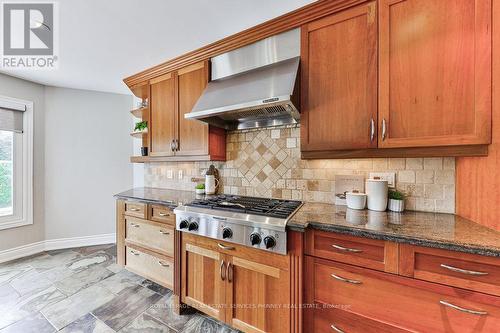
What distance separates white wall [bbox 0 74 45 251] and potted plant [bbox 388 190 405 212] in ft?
14.8

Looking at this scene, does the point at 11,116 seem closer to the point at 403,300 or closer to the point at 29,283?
the point at 29,283

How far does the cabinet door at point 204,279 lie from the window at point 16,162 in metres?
2.98

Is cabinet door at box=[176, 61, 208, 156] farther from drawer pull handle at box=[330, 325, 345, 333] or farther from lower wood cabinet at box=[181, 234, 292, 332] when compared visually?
drawer pull handle at box=[330, 325, 345, 333]

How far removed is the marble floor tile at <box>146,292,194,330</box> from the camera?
5.78ft

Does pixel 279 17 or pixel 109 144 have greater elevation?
pixel 279 17

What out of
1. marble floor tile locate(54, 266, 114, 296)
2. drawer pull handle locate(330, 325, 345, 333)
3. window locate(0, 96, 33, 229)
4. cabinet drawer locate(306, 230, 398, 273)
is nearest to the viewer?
cabinet drawer locate(306, 230, 398, 273)

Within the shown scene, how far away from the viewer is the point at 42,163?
127 inches

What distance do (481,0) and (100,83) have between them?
403 centimetres

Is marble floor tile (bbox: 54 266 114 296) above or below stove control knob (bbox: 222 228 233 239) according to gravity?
below

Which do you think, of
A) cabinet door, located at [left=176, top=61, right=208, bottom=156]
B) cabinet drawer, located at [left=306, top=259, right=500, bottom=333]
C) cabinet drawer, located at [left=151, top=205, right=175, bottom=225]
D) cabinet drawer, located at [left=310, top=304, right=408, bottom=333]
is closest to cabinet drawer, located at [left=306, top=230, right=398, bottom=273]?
A: cabinet drawer, located at [left=306, top=259, right=500, bottom=333]

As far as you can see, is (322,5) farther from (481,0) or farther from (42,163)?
(42,163)

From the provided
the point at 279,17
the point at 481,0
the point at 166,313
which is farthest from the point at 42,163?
the point at 481,0

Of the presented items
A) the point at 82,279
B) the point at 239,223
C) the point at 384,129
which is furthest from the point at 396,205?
the point at 82,279

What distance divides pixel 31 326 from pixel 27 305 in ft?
1.28
